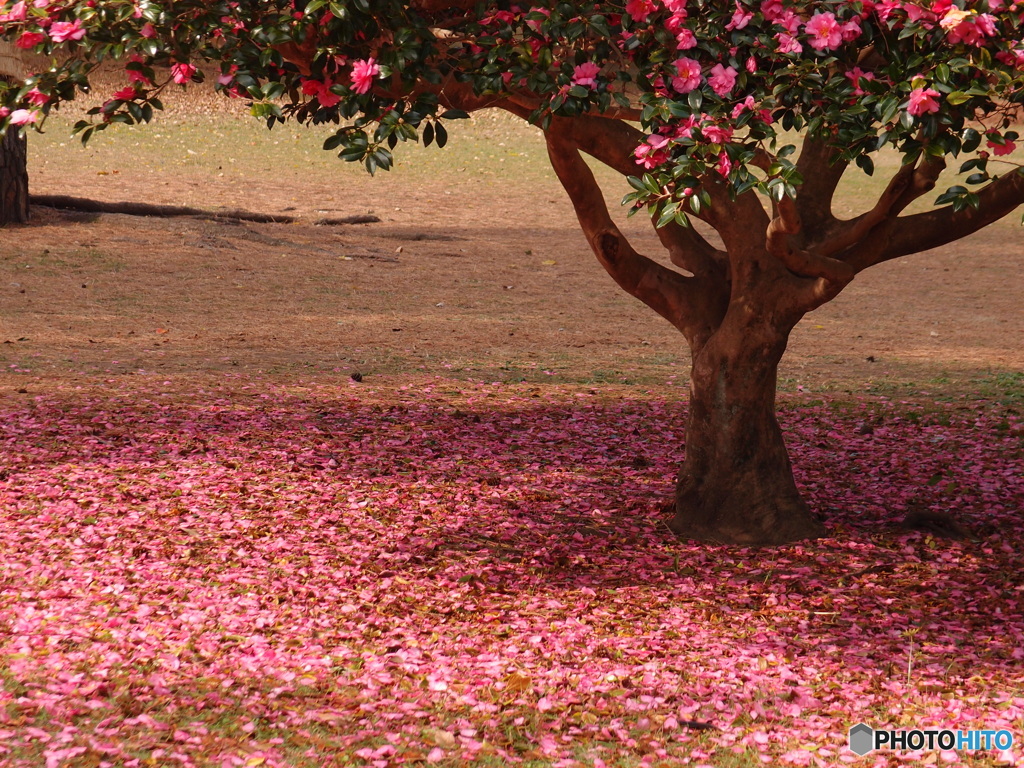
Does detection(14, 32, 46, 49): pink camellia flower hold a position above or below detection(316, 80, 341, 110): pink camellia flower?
above

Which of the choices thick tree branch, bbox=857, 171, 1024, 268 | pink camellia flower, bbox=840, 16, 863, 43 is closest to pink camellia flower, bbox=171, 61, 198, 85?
pink camellia flower, bbox=840, 16, 863, 43

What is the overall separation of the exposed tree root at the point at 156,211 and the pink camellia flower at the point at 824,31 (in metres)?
15.9

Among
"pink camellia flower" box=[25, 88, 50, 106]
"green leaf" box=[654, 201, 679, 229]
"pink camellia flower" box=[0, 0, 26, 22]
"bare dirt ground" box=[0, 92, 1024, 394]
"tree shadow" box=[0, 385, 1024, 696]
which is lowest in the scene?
"tree shadow" box=[0, 385, 1024, 696]

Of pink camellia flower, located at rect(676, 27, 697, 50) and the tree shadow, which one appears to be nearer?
pink camellia flower, located at rect(676, 27, 697, 50)

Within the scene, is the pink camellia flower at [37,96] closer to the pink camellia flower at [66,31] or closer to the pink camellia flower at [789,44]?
the pink camellia flower at [66,31]

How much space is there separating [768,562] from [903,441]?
9.43 ft

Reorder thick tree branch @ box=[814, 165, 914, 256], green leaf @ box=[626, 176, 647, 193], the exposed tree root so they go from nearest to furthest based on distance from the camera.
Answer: green leaf @ box=[626, 176, 647, 193] < thick tree branch @ box=[814, 165, 914, 256] < the exposed tree root

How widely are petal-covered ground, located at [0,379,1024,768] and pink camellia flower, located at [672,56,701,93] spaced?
251 centimetres

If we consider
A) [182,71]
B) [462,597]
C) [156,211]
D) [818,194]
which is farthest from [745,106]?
[156,211]

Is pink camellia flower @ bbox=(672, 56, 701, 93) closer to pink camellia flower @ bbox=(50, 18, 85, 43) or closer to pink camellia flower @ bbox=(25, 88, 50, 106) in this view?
pink camellia flower @ bbox=(50, 18, 85, 43)

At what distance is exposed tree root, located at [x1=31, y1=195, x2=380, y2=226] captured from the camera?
18.4 meters

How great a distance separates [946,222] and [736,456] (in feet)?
5.73

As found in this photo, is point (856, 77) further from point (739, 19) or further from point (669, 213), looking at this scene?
point (669, 213)

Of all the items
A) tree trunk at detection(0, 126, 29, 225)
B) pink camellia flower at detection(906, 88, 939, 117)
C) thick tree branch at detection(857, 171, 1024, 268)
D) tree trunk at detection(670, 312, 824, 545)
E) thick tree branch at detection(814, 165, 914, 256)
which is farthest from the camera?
tree trunk at detection(0, 126, 29, 225)
